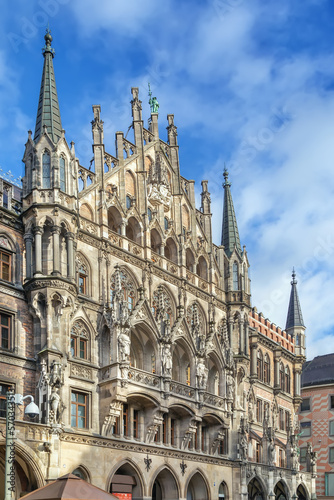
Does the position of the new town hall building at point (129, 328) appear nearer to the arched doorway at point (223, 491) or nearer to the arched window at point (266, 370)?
the arched doorway at point (223, 491)

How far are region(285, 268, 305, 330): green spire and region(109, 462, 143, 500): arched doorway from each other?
31.5 m

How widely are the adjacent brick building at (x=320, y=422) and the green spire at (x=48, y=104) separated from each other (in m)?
40.1

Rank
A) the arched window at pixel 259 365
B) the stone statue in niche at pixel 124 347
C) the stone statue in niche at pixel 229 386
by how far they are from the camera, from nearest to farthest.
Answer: the stone statue in niche at pixel 124 347, the stone statue in niche at pixel 229 386, the arched window at pixel 259 365

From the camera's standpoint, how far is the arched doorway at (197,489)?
42594 mm

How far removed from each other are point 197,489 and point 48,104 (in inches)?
926

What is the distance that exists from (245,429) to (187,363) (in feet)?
21.8

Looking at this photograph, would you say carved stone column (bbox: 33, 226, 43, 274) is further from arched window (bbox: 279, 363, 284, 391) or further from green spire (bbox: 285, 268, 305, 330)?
green spire (bbox: 285, 268, 305, 330)

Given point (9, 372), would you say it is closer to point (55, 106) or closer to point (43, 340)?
point (43, 340)

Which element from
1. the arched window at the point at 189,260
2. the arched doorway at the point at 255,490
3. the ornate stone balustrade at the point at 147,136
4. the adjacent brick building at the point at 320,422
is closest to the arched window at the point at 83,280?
the arched window at the point at 189,260

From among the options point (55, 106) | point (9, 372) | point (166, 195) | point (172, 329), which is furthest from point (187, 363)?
point (55, 106)

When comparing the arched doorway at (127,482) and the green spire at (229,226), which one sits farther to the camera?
the green spire at (229,226)

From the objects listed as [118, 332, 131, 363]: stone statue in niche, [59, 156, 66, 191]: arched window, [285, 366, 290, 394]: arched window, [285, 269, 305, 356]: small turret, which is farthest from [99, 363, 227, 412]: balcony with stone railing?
[285, 269, 305, 356]: small turret

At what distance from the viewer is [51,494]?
77.8 feet

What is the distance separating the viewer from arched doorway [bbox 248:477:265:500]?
1924 inches
